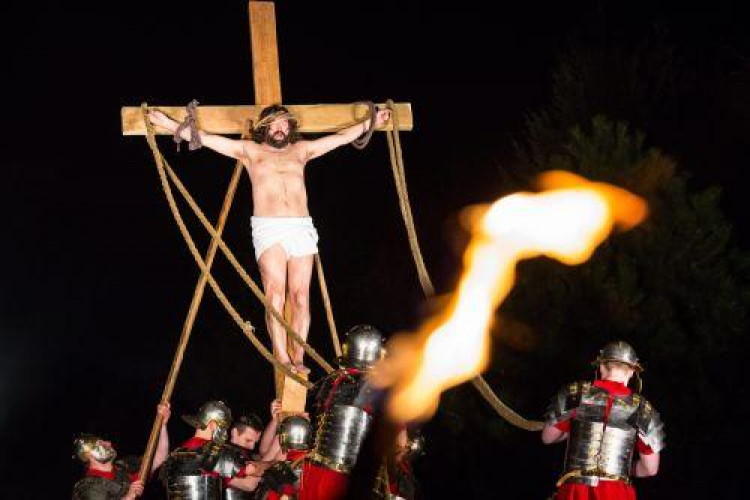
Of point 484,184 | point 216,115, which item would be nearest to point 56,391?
point 484,184

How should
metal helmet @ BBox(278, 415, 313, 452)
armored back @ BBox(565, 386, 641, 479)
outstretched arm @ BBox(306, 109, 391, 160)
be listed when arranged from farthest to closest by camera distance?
outstretched arm @ BBox(306, 109, 391, 160)
metal helmet @ BBox(278, 415, 313, 452)
armored back @ BBox(565, 386, 641, 479)

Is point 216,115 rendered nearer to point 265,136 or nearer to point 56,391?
point 265,136

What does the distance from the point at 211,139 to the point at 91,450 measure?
250 cm

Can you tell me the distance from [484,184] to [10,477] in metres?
8.00

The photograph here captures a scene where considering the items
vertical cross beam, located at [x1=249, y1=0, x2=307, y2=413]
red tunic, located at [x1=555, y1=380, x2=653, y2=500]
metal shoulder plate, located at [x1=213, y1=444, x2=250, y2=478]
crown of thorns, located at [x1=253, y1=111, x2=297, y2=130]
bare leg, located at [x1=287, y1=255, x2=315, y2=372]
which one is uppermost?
vertical cross beam, located at [x1=249, y1=0, x2=307, y2=413]

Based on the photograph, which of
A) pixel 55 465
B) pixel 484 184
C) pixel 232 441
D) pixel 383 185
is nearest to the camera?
pixel 232 441

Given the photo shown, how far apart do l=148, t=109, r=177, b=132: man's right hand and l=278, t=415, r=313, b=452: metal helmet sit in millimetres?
2367

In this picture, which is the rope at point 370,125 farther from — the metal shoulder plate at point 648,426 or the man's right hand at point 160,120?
the metal shoulder plate at point 648,426

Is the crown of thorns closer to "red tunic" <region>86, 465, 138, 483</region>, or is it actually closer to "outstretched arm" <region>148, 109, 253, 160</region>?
"outstretched arm" <region>148, 109, 253, 160</region>

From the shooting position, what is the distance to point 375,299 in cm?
2175

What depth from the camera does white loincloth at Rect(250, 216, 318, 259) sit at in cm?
1062

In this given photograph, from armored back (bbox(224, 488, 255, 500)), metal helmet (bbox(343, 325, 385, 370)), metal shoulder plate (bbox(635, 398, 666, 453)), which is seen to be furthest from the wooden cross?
metal shoulder plate (bbox(635, 398, 666, 453))

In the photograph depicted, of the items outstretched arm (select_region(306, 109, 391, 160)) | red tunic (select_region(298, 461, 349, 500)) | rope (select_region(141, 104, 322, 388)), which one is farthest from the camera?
outstretched arm (select_region(306, 109, 391, 160))

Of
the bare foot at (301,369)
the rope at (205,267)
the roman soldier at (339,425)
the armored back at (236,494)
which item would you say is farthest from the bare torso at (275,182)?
the armored back at (236,494)
